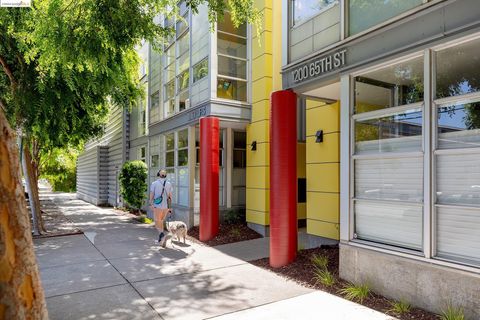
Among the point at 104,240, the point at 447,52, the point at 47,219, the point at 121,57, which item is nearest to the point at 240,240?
the point at 104,240

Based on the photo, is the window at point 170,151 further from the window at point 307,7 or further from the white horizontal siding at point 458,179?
the white horizontal siding at point 458,179

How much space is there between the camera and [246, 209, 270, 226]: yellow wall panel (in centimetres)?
984

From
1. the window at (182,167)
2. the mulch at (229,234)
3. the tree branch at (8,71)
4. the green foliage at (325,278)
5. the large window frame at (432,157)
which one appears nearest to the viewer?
the large window frame at (432,157)

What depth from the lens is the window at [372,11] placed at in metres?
4.98

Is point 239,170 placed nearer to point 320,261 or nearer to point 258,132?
point 258,132

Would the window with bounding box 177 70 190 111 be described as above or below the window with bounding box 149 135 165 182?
above

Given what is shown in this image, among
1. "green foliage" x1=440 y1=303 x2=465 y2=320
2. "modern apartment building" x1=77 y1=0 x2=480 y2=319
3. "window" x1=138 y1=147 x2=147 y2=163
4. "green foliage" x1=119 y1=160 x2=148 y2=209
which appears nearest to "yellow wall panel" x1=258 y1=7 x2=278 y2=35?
"modern apartment building" x1=77 y1=0 x2=480 y2=319

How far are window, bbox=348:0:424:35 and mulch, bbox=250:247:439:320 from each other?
3956mm

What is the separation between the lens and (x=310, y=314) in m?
4.58

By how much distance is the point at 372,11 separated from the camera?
5461 mm

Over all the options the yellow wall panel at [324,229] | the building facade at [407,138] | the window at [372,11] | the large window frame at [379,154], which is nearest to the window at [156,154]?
the yellow wall panel at [324,229]

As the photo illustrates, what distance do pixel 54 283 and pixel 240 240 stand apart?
469 cm

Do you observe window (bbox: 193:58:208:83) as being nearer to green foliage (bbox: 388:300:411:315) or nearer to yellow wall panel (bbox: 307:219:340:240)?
yellow wall panel (bbox: 307:219:340:240)

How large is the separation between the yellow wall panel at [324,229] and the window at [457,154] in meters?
3.19
